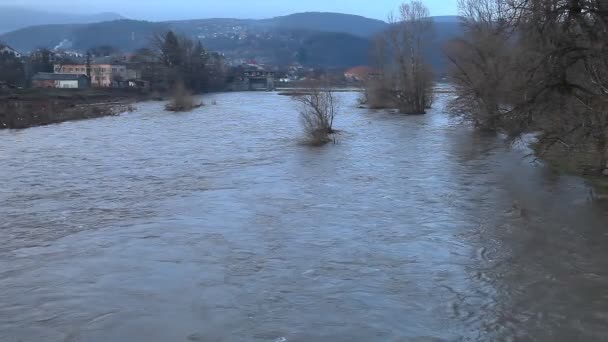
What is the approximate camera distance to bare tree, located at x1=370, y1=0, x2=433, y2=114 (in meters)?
43.8

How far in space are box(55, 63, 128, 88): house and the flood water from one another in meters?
71.2

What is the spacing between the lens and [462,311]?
24.4 ft

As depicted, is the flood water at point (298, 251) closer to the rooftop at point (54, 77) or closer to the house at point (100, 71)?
the rooftop at point (54, 77)

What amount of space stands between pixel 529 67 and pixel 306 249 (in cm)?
825

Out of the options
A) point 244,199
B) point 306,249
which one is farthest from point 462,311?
point 244,199

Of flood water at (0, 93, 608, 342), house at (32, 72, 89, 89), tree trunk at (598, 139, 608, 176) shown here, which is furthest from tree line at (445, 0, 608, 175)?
house at (32, 72, 89, 89)

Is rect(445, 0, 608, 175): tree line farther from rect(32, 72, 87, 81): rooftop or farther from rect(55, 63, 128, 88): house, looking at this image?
rect(55, 63, 128, 88): house

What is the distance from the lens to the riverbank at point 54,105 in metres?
38.0

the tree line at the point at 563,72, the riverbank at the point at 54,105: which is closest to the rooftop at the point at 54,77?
the riverbank at the point at 54,105

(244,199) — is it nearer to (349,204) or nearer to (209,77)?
(349,204)

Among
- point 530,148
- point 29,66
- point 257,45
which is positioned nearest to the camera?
point 530,148

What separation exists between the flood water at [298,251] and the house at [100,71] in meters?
71.2

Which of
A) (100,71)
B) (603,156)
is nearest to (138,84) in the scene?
(100,71)

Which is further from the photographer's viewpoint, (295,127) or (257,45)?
(257,45)
